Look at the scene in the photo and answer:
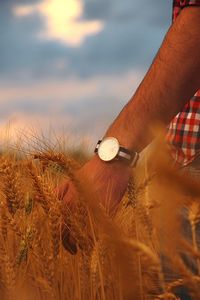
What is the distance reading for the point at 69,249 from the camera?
3.01 ft

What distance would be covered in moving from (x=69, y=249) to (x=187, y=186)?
21.0 inches

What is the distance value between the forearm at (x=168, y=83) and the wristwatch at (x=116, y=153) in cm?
1

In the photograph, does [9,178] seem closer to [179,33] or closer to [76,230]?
[76,230]

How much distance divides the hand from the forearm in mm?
45

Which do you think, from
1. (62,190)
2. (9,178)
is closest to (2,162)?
(9,178)

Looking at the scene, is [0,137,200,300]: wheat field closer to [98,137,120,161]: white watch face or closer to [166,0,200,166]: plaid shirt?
[98,137,120,161]: white watch face

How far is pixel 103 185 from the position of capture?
90cm

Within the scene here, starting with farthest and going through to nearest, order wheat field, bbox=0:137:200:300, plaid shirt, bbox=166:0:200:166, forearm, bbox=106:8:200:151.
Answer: plaid shirt, bbox=166:0:200:166 < forearm, bbox=106:8:200:151 < wheat field, bbox=0:137:200:300

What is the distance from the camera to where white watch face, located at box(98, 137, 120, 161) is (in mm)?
888

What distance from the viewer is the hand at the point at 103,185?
34.6 inches

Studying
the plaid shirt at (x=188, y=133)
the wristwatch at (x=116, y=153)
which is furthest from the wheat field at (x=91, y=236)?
the plaid shirt at (x=188, y=133)

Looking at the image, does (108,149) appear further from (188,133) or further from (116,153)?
(188,133)

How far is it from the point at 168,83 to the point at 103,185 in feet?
0.63

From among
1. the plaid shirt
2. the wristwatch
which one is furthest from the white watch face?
the plaid shirt
